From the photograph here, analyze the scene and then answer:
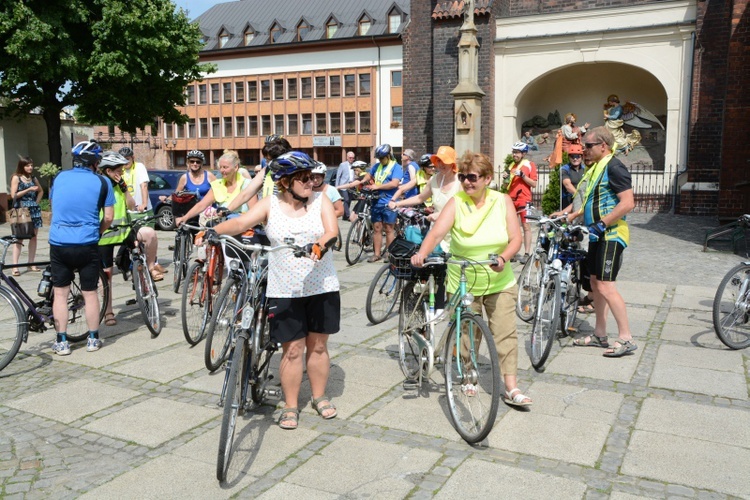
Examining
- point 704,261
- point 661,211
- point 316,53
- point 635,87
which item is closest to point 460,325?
point 704,261

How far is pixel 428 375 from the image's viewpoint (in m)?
5.23

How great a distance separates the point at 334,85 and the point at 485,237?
5011cm

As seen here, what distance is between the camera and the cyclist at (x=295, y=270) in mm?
4379

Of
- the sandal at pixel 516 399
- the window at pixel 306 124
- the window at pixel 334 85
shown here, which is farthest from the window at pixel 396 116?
the sandal at pixel 516 399

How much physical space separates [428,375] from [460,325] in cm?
86

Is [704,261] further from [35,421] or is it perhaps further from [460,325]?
[35,421]

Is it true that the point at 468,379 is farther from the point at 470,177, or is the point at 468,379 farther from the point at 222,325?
the point at 222,325

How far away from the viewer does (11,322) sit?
5723mm

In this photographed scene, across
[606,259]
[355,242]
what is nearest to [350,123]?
[355,242]

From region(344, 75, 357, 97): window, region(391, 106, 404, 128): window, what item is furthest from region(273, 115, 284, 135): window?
region(391, 106, 404, 128): window

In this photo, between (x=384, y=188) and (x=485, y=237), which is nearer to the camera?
(x=485, y=237)

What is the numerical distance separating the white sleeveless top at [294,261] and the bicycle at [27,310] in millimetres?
2636

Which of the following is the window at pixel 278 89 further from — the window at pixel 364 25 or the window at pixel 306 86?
the window at pixel 364 25

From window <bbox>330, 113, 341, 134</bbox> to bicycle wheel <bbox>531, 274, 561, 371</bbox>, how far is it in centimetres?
4911
